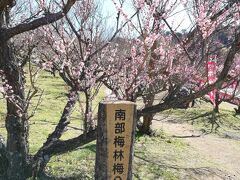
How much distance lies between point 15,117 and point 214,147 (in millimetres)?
7796

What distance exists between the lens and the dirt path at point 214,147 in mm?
9914

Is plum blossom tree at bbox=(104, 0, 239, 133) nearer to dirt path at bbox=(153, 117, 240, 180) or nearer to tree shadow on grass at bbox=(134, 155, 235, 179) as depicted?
tree shadow on grass at bbox=(134, 155, 235, 179)

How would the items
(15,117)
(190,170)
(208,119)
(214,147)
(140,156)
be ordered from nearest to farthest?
(15,117) → (190,170) → (140,156) → (214,147) → (208,119)

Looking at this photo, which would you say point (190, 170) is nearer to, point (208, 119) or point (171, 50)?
point (171, 50)

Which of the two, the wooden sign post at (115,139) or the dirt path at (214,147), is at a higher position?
the wooden sign post at (115,139)

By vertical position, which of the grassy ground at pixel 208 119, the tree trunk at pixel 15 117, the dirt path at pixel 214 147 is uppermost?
the tree trunk at pixel 15 117

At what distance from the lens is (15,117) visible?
231 inches

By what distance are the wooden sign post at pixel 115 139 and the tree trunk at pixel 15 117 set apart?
1.76 metres

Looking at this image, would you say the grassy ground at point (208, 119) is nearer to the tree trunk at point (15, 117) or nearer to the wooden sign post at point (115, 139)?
the tree trunk at point (15, 117)

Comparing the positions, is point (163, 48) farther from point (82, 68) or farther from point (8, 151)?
point (8, 151)

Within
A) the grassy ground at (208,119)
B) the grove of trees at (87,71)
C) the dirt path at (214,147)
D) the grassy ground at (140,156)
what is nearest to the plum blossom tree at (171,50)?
the grove of trees at (87,71)

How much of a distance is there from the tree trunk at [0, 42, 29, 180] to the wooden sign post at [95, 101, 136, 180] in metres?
1.76

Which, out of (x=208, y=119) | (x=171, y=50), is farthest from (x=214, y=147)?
(x=171, y=50)

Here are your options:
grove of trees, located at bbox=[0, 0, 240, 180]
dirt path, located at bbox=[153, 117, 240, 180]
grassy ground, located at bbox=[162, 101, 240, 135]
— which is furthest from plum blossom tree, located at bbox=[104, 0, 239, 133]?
grassy ground, located at bbox=[162, 101, 240, 135]
